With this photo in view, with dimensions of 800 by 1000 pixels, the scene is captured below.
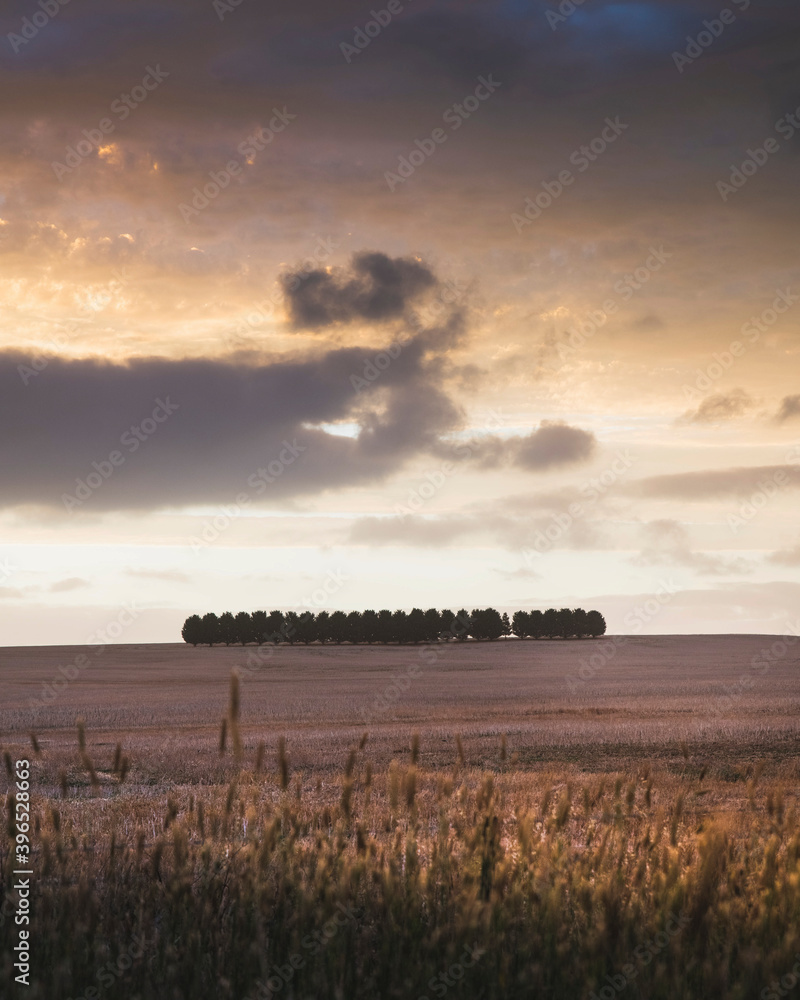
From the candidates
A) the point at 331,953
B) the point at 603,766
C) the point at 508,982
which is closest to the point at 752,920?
the point at 508,982

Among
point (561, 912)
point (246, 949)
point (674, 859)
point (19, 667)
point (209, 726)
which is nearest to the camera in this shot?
point (246, 949)

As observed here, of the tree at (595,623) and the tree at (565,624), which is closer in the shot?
the tree at (565,624)

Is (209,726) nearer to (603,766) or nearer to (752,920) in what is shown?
(603,766)

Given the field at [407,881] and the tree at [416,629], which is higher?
the field at [407,881]

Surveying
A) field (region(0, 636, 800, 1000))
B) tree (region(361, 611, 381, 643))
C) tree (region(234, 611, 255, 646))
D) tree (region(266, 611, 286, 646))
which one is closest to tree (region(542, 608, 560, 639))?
tree (region(361, 611, 381, 643))

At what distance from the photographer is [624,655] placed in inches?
3083

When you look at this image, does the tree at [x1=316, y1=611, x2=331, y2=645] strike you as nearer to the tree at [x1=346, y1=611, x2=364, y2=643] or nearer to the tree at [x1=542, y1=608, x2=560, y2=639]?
the tree at [x1=346, y1=611, x2=364, y2=643]

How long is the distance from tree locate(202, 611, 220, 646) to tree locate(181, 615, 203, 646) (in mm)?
628

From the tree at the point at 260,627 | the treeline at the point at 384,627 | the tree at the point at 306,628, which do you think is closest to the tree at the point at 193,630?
the treeline at the point at 384,627

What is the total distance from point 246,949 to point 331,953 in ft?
1.69

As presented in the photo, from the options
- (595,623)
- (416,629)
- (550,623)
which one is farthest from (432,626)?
(595,623)

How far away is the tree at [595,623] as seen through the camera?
13012 centimetres

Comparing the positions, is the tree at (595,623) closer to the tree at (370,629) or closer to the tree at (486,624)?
the tree at (486,624)

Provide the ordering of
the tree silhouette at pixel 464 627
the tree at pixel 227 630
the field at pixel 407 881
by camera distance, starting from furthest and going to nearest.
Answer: the tree at pixel 227 630 < the tree silhouette at pixel 464 627 < the field at pixel 407 881
